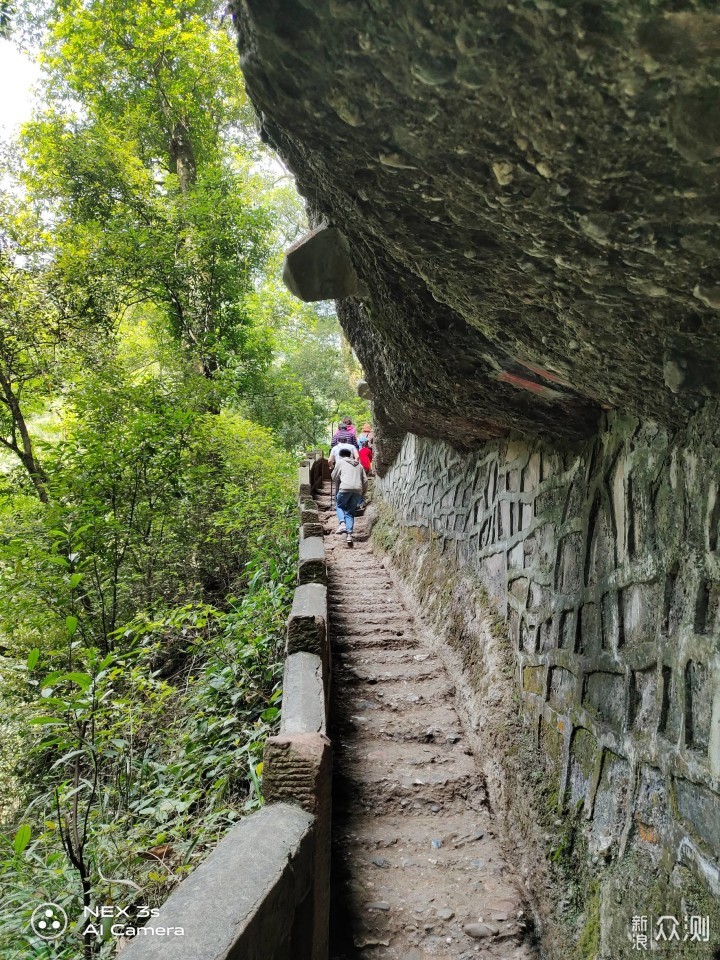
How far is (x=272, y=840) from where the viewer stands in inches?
83.0

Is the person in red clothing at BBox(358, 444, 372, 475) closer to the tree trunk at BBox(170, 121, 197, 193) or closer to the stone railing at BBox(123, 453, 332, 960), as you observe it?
the tree trunk at BBox(170, 121, 197, 193)

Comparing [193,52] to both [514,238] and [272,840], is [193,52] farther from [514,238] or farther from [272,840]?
[272,840]

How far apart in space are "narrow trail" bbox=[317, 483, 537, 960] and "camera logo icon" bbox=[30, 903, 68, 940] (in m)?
1.39

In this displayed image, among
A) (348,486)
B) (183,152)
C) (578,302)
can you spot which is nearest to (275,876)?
(578,302)

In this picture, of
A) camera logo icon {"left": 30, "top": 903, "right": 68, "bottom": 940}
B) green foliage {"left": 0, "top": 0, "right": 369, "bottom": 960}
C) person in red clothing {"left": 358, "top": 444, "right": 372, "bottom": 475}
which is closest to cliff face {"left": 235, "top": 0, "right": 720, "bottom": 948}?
green foliage {"left": 0, "top": 0, "right": 369, "bottom": 960}

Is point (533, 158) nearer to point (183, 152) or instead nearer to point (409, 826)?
point (409, 826)

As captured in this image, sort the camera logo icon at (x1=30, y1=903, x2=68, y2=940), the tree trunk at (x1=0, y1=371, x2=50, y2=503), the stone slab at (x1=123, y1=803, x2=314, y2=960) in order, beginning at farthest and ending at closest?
1. the tree trunk at (x1=0, y1=371, x2=50, y2=503)
2. the camera logo icon at (x1=30, y1=903, x2=68, y2=940)
3. the stone slab at (x1=123, y1=803, x2=314, y2=960)

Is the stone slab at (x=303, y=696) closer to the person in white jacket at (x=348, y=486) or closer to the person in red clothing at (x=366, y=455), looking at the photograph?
the person in white jacket at (x=348, y=486)

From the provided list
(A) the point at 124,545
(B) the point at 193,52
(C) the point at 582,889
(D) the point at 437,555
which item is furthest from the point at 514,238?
(B) the point at 193,52

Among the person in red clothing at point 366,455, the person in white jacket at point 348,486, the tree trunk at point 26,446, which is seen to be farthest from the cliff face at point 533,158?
the person in red clothing at point 366,455

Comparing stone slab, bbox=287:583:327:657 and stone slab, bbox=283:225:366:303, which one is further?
stone slab, bbox=287:583:327:657

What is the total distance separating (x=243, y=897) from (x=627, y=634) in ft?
5.51

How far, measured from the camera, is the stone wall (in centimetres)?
180

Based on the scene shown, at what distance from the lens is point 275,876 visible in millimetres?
1910
